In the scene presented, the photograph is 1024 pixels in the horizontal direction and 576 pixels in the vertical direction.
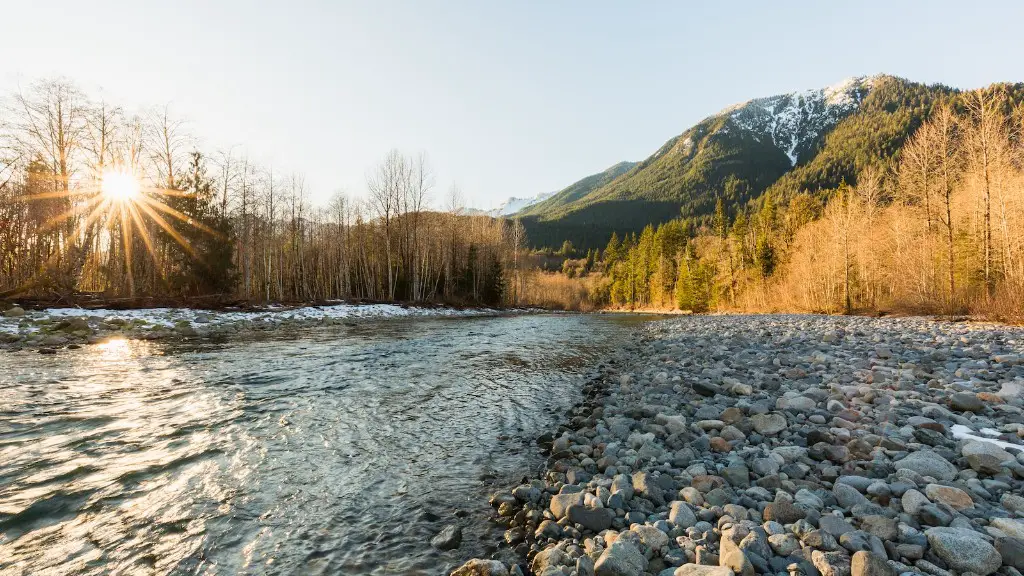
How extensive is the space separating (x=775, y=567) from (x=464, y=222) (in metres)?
49.0

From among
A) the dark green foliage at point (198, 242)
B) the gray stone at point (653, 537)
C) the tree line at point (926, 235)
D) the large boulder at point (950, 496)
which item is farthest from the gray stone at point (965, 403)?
the dark green foliage at point (198, 242)

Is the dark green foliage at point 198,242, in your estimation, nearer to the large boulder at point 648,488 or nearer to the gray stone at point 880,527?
the large boulder at point 648,488

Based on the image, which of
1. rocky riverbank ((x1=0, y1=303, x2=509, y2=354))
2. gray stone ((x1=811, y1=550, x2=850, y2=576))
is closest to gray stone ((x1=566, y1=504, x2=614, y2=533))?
gray stone ((x1=811, y1=550, x2=850, y2=576))

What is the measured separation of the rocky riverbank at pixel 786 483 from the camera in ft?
7.51

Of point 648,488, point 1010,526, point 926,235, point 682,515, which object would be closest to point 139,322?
point 648,488

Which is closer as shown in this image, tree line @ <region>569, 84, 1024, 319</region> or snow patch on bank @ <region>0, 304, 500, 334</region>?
snow patch on bank @ <region>0, 304, 500, 334</region>

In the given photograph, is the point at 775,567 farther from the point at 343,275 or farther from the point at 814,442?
the point at 343,275

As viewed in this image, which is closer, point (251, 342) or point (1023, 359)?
point (1023, 359)

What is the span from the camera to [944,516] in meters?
2.48

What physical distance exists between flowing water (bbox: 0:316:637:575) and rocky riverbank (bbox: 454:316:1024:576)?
2.12 ft

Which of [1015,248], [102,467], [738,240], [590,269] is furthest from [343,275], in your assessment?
[590,269]

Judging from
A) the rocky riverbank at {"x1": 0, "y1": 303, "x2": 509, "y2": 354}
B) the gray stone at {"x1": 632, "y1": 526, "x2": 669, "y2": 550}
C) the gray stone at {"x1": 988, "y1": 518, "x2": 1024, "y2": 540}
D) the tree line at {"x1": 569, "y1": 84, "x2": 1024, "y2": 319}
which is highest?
the tree line at {"x1": 569, "y1": 84, "x2": 1024, "y2": 319}

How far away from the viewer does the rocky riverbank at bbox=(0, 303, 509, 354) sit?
36.6 ft

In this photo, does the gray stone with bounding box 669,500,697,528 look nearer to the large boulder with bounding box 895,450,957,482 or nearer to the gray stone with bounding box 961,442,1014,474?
the large boulder with bounding box 895,450,957,482
